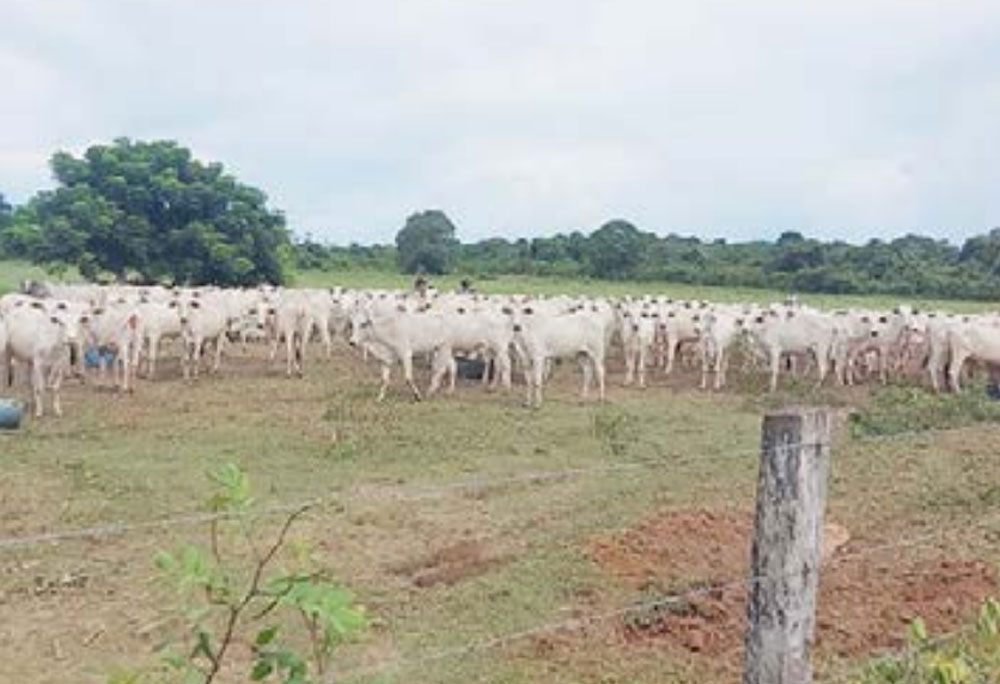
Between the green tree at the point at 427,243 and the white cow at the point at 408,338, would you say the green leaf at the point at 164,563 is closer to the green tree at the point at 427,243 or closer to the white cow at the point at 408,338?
the white cow at the point at 408,338

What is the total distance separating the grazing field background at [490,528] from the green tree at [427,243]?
147 ft

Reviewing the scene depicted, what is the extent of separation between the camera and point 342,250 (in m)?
72.4

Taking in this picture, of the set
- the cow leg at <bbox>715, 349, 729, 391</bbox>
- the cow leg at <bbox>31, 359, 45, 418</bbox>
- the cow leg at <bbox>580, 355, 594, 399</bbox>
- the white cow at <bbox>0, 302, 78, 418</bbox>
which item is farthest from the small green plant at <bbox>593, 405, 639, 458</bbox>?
the cow leg at <bbox>31, 359, 45, 418</bbox>

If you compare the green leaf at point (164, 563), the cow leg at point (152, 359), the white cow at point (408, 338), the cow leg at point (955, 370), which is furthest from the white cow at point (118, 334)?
the green leaf at point (164, 563)

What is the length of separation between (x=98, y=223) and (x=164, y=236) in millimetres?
2257

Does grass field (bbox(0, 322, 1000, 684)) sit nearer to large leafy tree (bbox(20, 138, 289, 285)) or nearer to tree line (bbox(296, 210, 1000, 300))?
large leafy tree (bbox(20, 138, 289, 285))

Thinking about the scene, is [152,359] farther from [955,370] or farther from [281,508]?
[281,508]

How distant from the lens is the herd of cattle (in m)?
20.2

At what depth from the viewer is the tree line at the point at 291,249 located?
34906 millimetres

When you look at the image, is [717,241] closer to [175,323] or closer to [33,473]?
[175,323]

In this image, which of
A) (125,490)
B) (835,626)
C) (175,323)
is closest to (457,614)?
(835,626)

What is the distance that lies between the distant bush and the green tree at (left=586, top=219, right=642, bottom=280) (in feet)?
134

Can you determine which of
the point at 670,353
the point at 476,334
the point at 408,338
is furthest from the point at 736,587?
the point at 670,353

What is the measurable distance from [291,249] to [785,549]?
40849 millimetres
